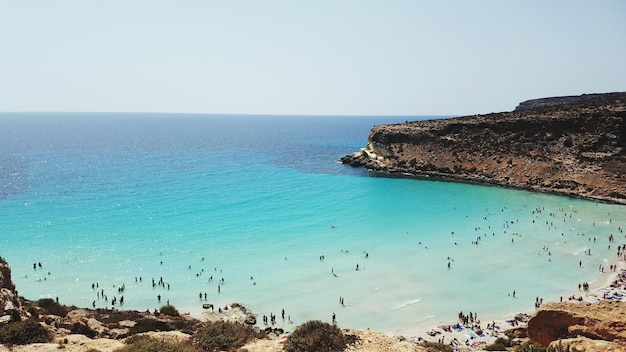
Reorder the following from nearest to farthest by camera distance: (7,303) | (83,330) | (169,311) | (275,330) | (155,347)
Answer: (155,347)
(7,303)
(83,330)
(275,330)
(169,311)

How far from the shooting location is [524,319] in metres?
23.2

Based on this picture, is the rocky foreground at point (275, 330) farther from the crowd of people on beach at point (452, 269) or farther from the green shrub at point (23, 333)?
the crowd of people on beach at point (452, 269)

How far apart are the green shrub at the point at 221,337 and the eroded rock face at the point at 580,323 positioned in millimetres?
10670

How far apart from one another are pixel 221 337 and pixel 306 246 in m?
20.3

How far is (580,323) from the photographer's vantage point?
484 inches

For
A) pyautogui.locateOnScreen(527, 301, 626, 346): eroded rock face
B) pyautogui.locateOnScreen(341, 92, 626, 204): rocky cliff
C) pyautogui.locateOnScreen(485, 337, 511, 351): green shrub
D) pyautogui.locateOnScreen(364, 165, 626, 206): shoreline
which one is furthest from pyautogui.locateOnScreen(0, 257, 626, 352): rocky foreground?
pyautogui.locateOnScreen(341, 92, 626, 204): rocky cliff

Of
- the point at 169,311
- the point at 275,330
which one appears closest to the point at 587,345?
the point at 275,330

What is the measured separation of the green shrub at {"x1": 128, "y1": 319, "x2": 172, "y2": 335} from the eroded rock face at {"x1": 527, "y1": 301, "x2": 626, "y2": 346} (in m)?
15.8

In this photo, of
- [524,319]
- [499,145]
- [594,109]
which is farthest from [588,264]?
[594,109]

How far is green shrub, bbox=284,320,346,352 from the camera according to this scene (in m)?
14.2

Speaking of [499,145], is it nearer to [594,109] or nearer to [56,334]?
[594,109]

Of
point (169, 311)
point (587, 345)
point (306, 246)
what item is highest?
point (587, 345)

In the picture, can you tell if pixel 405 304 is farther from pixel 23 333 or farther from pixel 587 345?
pixel 23 333

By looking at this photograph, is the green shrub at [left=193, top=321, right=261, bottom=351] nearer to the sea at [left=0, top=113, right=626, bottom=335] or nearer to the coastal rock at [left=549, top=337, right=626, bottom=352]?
the sea at [left=0, top=113, right=626, bottom=335]
